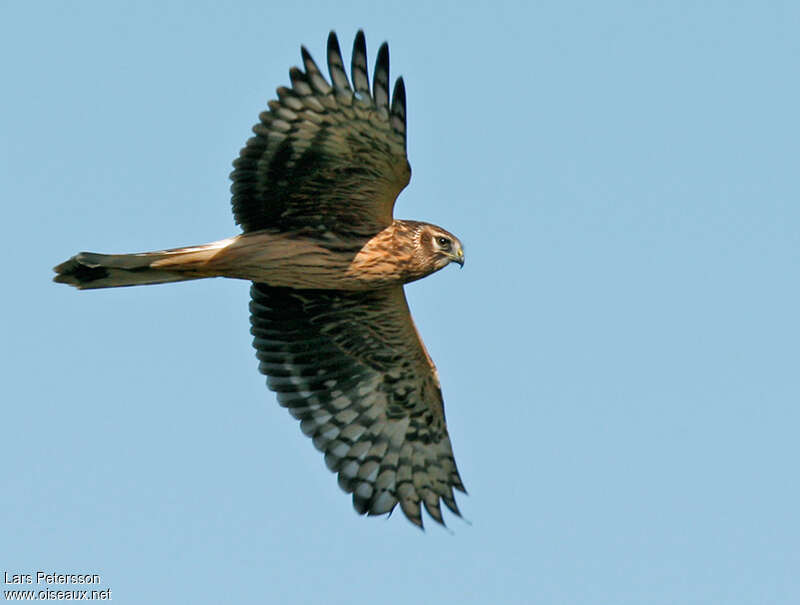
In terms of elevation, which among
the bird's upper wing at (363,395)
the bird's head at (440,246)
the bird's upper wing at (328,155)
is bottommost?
the bird's upper wing at (363,395)

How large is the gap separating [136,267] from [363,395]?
2.63 meters

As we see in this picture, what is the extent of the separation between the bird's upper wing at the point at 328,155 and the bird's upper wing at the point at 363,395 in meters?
1.17

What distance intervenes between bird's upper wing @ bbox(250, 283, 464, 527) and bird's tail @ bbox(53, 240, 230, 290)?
118 centimetres

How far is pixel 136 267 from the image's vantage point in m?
10.7

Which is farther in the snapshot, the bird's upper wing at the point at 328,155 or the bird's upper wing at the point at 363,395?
the bird's upper wing at the point at 363,395

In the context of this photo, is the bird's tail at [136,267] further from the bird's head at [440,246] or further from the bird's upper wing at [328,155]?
the bird's head at [440,246]

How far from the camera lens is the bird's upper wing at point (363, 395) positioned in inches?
470

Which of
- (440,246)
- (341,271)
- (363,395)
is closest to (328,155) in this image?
(341,271)

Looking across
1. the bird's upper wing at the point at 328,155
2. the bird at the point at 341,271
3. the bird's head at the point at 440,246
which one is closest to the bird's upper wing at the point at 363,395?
the bird at the point at 341,271

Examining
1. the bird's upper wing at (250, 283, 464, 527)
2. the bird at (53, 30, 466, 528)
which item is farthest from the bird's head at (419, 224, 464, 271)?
the bird's upper wing at (250, 283, 464, 527)

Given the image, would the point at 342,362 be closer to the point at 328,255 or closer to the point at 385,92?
the point at 328,255

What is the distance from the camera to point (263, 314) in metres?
11.9

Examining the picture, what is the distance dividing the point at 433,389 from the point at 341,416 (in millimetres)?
862

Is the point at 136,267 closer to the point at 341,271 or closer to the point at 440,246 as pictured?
the point at 341,271
